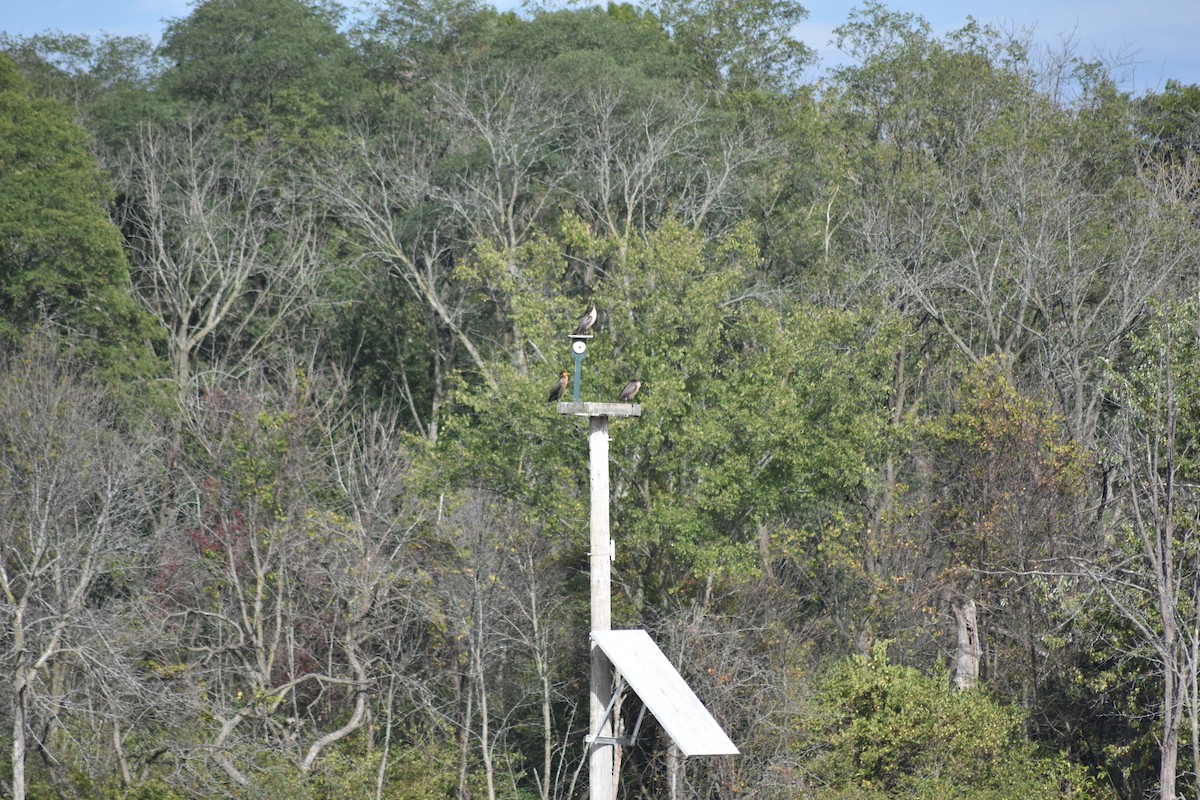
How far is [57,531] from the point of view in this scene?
17.0m

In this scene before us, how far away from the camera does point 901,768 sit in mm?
17375

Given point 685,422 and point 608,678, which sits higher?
point 685,422

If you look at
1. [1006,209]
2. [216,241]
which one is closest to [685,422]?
[1006,209]

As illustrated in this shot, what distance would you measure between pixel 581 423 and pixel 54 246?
12.4 meters

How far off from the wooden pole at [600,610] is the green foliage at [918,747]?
851cm

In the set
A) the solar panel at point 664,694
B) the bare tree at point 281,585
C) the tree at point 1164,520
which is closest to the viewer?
the solar panel at point 664,694

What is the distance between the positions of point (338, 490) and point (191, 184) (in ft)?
40.2

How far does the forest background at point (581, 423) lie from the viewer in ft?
54.2

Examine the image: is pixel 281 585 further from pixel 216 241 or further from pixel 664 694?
pixel 216 241

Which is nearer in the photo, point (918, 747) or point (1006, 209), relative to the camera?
point (918, 747)

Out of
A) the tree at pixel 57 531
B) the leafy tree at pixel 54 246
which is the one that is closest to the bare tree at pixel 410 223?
the leafy tree at pixel 54 246

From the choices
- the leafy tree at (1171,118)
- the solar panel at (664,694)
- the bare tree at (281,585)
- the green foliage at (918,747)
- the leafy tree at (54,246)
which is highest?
the leafy tree at (1171,118)

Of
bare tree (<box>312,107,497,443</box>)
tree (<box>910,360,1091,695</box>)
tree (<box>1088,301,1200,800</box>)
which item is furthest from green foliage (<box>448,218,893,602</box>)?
bare tree (<box>312,107,497,443</box>)

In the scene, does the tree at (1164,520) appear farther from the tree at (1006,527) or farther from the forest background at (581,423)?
the tree at (1006,527)
